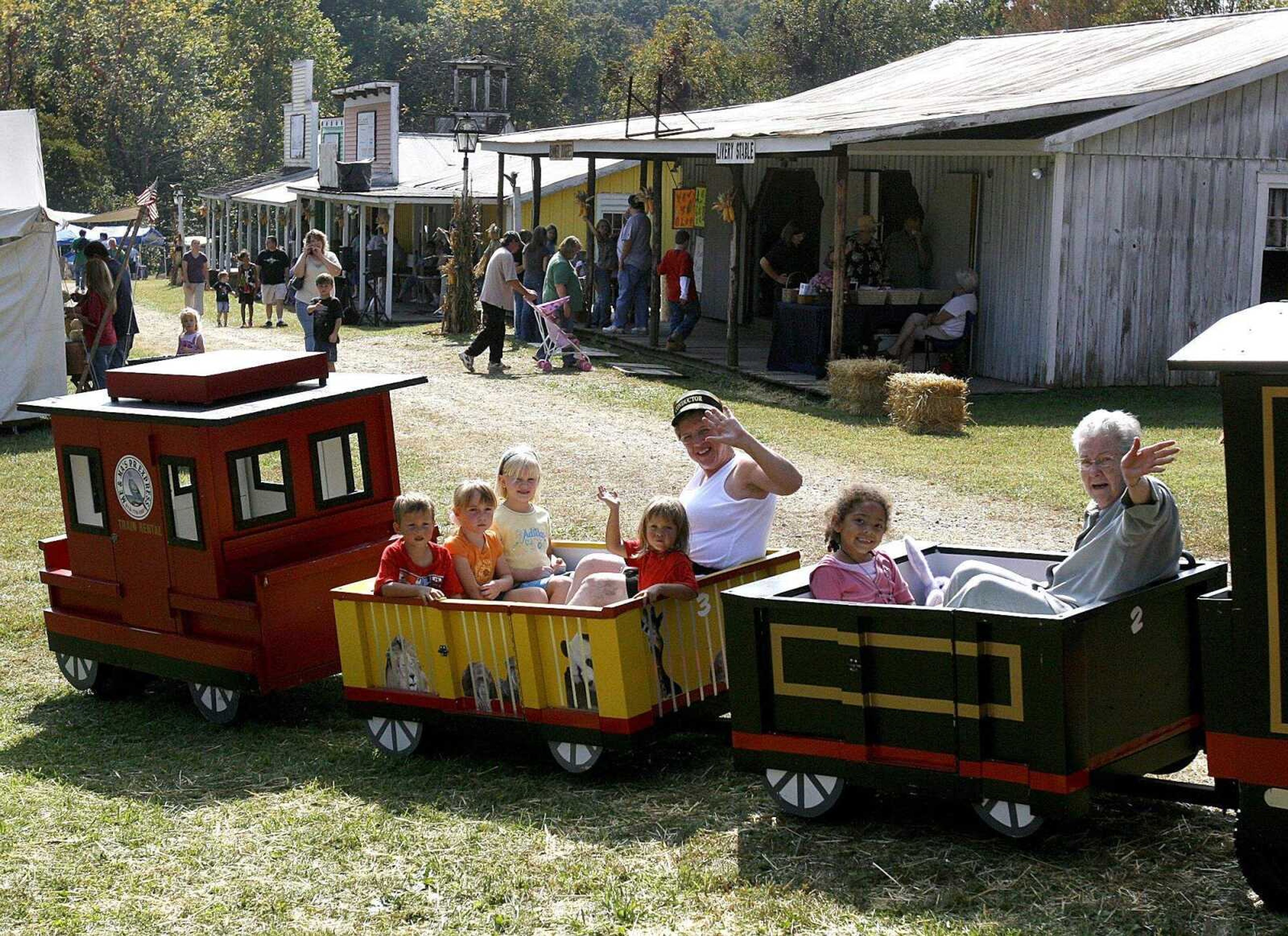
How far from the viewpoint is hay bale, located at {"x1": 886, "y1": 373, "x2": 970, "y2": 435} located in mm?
14523

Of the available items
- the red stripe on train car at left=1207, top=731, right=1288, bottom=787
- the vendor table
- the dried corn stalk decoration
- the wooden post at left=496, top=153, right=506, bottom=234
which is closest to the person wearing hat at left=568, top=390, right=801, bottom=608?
the red stripe on train car at left=1207, top=731, right=1288, bottom=787

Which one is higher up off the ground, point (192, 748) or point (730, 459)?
point (730, 459)

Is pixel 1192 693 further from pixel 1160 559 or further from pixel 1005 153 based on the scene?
pixel 1005 153

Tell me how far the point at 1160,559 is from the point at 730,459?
6.24ft

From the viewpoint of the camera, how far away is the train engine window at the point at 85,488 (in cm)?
725

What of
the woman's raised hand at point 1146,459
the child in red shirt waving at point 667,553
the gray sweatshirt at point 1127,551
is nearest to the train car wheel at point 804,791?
the child in red shirt waving at point 667,553

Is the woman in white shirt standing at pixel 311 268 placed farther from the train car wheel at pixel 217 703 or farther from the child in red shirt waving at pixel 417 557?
the child in red shirt waving at pixel 417 557

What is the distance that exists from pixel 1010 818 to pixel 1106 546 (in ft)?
3.10

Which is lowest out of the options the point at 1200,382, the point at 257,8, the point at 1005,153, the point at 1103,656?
the point at 1200,382

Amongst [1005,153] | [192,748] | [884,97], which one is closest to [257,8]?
[884,97]

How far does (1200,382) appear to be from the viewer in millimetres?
18109

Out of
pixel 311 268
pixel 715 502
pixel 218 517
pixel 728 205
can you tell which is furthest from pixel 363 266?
pixel 715 502

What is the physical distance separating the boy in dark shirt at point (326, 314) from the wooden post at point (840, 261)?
525cm

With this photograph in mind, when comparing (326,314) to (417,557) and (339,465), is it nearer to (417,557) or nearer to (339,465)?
(339,465)
